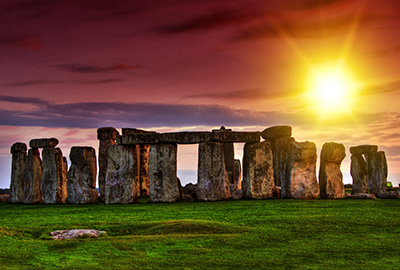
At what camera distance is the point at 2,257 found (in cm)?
830

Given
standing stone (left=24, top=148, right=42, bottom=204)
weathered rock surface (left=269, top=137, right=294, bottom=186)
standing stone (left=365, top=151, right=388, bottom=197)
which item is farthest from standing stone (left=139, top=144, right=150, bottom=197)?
standing stone (left=365, top=151, right=388, bottom=197)

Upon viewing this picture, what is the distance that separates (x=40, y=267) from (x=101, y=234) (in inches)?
123

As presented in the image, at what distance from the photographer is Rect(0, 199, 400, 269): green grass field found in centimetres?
785

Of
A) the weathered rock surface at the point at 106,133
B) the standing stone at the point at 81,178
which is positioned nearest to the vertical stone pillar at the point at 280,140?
the weathered rock surface at the point at 106,133

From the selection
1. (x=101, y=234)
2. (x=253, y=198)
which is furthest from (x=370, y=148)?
(x=101, y=234)

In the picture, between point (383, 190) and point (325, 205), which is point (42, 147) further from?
point (383, 190)

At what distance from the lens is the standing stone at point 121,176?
772 inches

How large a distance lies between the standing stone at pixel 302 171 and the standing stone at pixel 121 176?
6.01 metres

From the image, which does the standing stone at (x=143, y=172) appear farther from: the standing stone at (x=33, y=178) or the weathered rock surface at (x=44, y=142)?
the standing stone at (x=33, y=178)

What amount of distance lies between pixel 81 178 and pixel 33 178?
2.87 meters

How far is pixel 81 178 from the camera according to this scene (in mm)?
20156

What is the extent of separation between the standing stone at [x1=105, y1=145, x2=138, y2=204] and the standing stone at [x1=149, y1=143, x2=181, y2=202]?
2.57 feet

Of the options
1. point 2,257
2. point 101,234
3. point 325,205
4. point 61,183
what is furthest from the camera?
point 61,183

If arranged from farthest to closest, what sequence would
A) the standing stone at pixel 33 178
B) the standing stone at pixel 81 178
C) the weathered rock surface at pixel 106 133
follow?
the weathered rock surface at pixel 106 133 < the standing stone at pixel 33 178 < the standing stone at pixel 81 178
